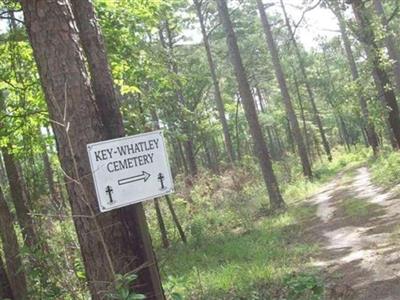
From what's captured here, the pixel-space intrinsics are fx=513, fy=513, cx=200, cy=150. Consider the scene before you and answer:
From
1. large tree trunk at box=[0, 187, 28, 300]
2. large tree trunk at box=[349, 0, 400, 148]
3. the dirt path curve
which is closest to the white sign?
the dirt path curve

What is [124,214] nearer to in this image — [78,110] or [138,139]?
[138,139]

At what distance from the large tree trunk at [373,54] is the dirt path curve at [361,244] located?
2218 mm

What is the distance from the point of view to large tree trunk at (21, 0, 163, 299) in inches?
138

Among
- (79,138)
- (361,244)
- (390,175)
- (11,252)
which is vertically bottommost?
(361,244)

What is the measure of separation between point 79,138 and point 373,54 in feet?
43.1

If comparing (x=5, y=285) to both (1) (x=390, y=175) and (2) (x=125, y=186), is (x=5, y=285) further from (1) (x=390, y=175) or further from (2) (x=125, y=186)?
(1) (x=390, y=175)

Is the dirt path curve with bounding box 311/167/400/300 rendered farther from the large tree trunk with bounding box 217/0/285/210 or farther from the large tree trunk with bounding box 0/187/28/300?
the large tree trunk with bounding box 0/187/28/300

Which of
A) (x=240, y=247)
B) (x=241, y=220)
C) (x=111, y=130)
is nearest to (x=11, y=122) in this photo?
(x=111, y=130)

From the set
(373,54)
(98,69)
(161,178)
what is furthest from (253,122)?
(161,178)

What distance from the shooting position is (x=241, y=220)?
15023 mm

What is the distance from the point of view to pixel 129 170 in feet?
11.1

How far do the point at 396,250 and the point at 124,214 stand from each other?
5413 mm

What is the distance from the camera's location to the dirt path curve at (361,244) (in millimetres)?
6398

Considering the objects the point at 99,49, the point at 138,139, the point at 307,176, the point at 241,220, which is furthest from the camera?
the point at 307,176
